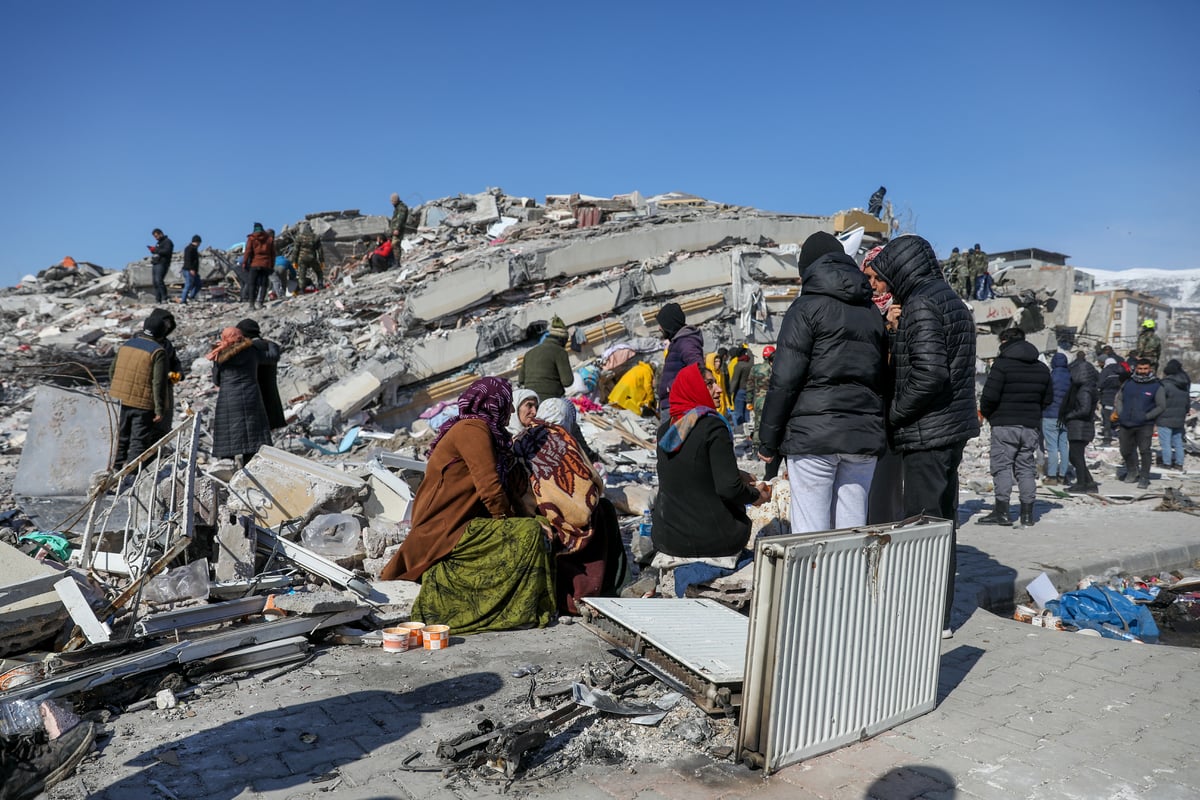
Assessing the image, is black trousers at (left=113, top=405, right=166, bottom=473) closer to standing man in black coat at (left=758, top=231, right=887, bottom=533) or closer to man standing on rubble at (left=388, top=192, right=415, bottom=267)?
standing man in black coat at (left=758, top=231, right=887, bottom=533)

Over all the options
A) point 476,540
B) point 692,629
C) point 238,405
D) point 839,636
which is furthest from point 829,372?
point 238,405

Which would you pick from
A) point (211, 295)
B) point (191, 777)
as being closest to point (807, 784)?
point (191, 777)

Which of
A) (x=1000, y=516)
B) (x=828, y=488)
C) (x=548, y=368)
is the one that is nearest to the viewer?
(x=828, y=488)

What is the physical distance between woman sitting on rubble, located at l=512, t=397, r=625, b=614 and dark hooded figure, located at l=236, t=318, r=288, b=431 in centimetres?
313

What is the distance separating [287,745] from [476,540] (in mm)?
1676

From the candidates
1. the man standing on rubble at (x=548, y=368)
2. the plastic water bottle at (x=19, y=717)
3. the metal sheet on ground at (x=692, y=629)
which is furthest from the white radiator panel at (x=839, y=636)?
the man standing on rubble at (x=548, y=368)

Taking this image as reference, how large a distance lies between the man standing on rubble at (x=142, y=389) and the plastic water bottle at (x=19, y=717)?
13.3 feet

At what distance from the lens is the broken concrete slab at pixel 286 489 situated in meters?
5.99

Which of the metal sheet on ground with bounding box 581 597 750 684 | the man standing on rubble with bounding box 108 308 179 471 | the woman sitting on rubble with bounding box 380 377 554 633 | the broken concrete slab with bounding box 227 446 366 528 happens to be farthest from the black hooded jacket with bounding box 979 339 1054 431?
the man standing on rubble with bounding box 108 308 179 471

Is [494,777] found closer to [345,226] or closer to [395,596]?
[395,596]

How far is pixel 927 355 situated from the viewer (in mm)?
3801

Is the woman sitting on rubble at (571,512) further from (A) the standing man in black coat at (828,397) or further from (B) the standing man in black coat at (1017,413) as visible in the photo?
(B) the standing man in black coat at (1017,413)

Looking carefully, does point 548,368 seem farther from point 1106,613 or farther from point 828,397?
point 1106,613

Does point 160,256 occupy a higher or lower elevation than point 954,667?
higher
